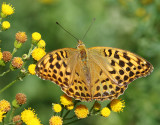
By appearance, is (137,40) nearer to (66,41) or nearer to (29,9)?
(66,41)

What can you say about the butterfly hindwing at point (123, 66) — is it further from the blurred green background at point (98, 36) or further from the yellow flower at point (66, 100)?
the blurred green background at point (98, 36)

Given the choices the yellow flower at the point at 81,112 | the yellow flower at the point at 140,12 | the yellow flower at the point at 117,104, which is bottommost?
the yellow flower at the point at 81,112

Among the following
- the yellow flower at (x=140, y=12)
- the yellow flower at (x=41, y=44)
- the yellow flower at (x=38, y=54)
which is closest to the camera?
the yellow flower at (x=38, y=54)

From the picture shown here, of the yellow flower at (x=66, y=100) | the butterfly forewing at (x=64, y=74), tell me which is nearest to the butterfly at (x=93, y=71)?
the butterfly forewing at (x=64, y=74)

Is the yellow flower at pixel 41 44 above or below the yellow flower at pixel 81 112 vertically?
above

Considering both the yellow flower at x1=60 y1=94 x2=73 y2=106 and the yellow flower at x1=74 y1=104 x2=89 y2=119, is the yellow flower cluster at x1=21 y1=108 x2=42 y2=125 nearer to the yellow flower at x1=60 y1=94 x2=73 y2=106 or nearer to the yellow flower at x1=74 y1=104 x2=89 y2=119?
the yellow flower at x1=60 y1=94 x2=73 y2=106
